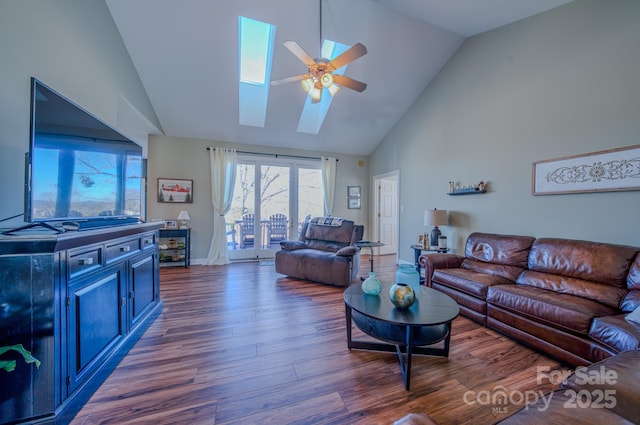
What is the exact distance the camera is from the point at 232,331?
2.39 meters

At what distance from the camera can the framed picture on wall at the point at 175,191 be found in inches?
196

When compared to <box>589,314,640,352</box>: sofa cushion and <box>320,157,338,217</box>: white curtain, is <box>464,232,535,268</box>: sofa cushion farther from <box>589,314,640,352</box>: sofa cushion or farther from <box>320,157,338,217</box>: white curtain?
<box>320,157,338,217</box>: white curtain

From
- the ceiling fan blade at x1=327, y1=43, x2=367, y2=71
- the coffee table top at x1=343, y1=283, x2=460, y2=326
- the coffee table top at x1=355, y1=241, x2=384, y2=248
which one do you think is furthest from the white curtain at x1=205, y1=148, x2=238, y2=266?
the coffee table top at x1=343, y1=283, x2=460, y2=326

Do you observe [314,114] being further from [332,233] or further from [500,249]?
[500,249]

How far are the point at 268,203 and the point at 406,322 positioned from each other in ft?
14.9

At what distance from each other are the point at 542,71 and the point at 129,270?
4.96m

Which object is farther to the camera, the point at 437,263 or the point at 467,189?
the point at 467,189

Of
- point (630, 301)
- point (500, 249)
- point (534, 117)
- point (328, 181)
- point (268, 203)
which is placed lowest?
point (630, 301)

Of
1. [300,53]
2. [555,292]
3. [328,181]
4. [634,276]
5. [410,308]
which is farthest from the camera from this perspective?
[328,181]

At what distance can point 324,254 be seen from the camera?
397 cm


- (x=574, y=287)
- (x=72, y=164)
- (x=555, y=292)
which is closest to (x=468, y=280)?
(x=555, y=292)

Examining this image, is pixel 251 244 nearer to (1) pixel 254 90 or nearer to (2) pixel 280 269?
(2) pixel 280 269

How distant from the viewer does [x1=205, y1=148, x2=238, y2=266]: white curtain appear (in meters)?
5.19

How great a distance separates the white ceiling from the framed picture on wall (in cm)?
100
